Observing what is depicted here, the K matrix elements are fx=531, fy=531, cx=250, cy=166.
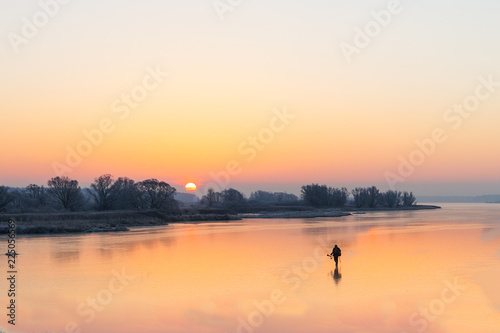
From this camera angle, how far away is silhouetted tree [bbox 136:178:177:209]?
313 ft

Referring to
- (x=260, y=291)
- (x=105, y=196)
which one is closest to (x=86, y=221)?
(x=105, y=196)

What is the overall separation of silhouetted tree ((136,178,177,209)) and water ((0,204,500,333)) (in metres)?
66.6

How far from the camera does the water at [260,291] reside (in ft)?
43.1

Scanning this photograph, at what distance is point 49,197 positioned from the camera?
10019 cm

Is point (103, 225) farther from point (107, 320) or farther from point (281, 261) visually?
point (107, 320)

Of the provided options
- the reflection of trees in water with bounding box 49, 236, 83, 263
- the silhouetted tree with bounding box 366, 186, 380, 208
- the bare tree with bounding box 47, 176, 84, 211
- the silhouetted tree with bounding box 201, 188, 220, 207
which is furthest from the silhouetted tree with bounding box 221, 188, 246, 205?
the reflection of trees in water with bounding box 49, 236, 83, 263

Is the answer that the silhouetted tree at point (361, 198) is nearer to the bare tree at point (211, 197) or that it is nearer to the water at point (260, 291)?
the bare tree at point (211, 197)

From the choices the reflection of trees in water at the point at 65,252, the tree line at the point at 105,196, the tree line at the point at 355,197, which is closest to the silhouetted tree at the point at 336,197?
the tree line at the point at 355,197

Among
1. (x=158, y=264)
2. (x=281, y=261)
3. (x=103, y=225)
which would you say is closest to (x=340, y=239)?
(x=281, y=261)

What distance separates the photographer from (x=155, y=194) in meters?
96.2

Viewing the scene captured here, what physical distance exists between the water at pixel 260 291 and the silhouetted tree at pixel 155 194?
6656 cm

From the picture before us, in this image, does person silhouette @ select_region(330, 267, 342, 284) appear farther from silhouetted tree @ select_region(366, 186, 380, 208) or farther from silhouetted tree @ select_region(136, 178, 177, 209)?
silhouetted tree @ select_region(366, 186, 380, 208)

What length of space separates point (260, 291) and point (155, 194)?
81279 mm

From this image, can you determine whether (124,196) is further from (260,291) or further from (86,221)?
(260,291)
